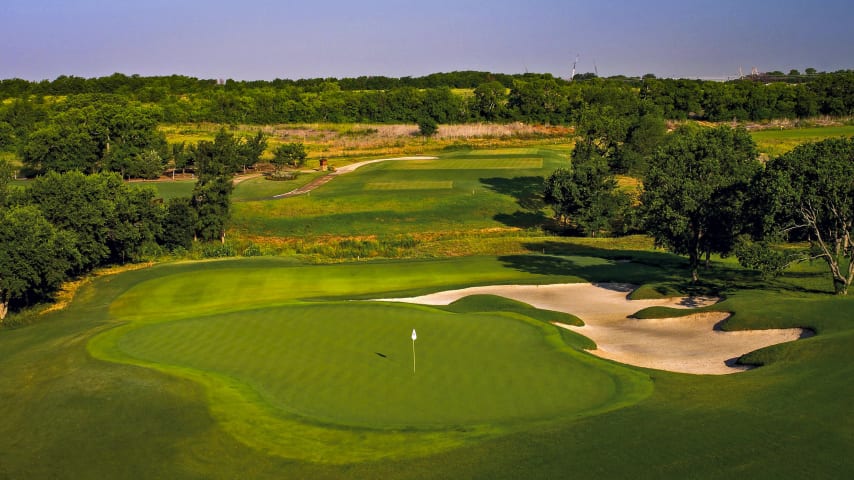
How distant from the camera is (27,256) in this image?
41.7 m

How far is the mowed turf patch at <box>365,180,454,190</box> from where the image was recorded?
95.8 m

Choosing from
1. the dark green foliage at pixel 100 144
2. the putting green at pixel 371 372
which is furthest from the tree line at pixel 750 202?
the dark green foliage at pixel 100 144

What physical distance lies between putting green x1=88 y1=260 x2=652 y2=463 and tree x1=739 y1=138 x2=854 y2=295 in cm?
1173

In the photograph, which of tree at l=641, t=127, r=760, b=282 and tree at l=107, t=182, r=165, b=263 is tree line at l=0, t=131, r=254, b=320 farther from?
tree at l=641, t=127, r=760, b=282

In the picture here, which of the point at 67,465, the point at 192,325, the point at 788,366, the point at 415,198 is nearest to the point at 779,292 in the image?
the point at 788,366

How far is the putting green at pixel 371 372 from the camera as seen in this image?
2009 centimetres

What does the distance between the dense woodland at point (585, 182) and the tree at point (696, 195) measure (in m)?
0.08

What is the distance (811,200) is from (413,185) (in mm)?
65475

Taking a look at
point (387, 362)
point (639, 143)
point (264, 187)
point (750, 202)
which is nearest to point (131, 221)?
point (264, 187)

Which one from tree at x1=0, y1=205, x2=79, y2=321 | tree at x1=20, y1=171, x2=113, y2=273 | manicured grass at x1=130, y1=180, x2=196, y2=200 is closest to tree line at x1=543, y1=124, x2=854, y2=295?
tree at x1=0, y1=205, x2=79, y2=321

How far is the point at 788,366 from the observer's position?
24531 millimetres

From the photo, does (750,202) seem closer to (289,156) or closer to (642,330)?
(642,330)

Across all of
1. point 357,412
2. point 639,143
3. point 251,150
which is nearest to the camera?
point 357,412

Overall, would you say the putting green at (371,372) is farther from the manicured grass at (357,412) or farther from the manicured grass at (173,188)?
the manicured grass at (173,188)
